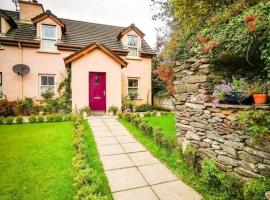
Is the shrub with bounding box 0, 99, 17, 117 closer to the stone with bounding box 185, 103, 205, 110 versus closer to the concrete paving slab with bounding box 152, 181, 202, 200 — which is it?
the stone with bounding box 185, 103, 205, 110

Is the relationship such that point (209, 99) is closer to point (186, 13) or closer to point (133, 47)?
point (186, 13)

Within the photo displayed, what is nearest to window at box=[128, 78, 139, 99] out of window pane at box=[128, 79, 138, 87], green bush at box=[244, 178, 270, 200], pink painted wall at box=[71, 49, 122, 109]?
window pane at box=[128, 79, 138, 87]

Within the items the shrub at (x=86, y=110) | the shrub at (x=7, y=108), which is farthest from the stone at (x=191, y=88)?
the shrub at (x=7, y=108)

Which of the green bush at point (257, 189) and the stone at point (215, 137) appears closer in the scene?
the green bush at point (257, 189)

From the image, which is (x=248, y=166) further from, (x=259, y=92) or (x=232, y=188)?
(x=259, y=92)

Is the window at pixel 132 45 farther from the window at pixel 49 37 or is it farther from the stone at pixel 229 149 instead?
the stone at pixel 229 149

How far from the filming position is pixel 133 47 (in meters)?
15.3

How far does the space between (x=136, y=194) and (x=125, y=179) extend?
614 millimetres

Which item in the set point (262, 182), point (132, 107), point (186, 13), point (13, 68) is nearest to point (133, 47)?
point (132, 107)

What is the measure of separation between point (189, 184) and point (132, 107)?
31.3ft

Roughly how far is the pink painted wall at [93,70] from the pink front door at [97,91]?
0.26m

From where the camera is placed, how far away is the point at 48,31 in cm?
1324

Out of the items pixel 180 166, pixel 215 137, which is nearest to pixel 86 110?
pixel 180 166

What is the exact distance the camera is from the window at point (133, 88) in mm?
15031
